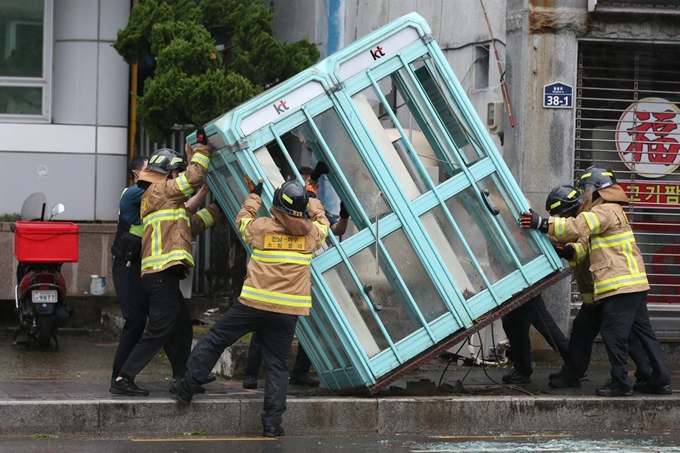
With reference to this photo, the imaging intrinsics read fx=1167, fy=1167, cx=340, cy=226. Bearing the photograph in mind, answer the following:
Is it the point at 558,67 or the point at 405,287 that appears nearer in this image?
the point at 405,287

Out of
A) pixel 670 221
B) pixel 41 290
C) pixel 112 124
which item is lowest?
pixel 41 290

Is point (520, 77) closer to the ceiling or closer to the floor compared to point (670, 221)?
closer to the ceiling

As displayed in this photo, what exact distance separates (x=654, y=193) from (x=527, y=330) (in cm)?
287

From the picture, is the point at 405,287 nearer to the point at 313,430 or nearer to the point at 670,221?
the point at 313,430

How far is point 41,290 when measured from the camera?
37.3 ft

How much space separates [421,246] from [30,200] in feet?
17.7

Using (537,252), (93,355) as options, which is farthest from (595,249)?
(93,355)

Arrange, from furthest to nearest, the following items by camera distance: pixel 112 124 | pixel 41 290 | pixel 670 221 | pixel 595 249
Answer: pixel 112 124, pixel 670 221, pixel 41 290, pixel 595 249

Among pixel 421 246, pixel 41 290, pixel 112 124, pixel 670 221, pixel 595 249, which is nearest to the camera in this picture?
pixel 421 246

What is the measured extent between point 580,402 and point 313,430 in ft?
6.94

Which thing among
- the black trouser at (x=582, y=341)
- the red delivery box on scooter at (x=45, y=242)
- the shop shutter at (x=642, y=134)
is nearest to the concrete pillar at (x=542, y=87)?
the shop shutter at (x=642, y=134)

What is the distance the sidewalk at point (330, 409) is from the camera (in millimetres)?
8156

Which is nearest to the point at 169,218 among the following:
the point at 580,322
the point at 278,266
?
the point at 278,266

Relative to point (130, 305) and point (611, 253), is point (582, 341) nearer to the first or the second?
point (611, 253)
